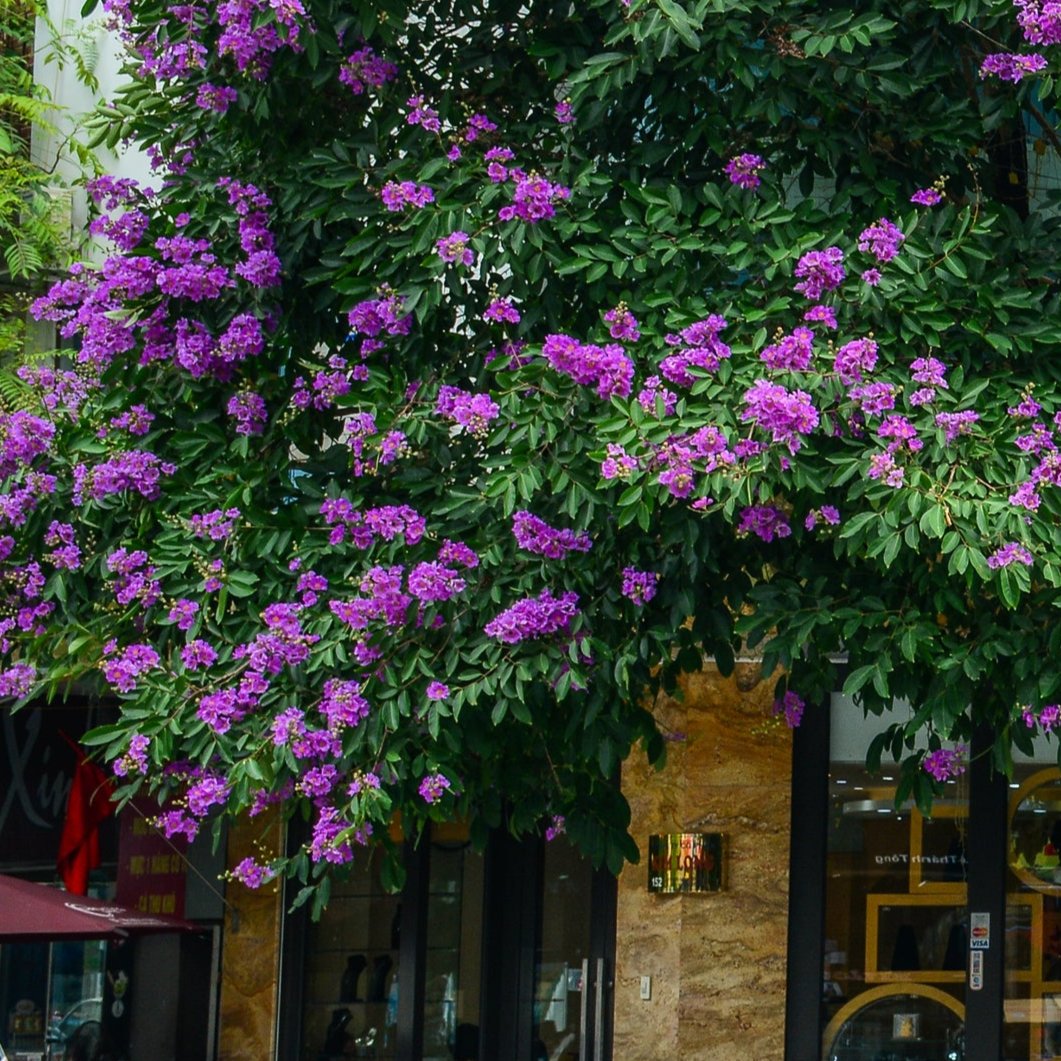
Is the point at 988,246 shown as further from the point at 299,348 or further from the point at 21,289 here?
the point at 21,289

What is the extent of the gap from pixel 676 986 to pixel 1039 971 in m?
1.91

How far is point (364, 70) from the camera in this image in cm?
855

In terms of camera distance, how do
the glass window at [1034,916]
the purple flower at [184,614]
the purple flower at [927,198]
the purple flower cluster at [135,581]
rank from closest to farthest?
1. the purple flower at [927,198]
2. the purple flower at [184,614]
3. the purple flower cluster at [135,581]
4. the glass window at [1034,916]

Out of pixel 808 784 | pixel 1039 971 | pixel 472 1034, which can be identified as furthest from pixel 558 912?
pixel 1039 971

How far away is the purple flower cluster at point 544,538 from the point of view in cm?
771

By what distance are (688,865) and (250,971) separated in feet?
10.4

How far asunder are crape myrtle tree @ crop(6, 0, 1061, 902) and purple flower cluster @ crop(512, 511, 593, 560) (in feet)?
0.06

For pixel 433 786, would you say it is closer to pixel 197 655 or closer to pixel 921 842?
pixel 197 655

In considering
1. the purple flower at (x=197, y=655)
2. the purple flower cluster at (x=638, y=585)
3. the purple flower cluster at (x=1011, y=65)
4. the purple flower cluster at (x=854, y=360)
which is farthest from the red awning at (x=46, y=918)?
the purple flower cluster at (x=1011, y=65)

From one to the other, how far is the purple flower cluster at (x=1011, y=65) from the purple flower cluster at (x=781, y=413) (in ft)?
5.18

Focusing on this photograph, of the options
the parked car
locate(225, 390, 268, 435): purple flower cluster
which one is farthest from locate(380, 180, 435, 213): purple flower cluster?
the parked car

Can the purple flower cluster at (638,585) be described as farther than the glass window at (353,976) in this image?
No

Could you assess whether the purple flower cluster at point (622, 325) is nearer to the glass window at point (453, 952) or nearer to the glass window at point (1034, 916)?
the glass window at point (1034, 916)

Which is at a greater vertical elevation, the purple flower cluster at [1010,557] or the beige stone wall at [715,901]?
the purple flower cluster at [1010,557]
